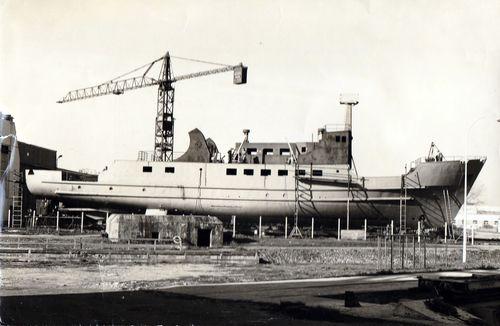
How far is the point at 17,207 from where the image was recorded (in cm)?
4719

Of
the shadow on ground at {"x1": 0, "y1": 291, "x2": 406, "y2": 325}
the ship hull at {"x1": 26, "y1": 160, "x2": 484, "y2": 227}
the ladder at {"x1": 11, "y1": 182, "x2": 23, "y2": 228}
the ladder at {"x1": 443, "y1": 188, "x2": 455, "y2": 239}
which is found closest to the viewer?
the shadow on ground at {"x1": 0, "y1": 291, "x2": 406, "y2": 325}

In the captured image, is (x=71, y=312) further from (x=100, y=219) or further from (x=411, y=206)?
(x=100, y=219)

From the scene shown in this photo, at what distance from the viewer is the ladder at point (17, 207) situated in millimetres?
44000

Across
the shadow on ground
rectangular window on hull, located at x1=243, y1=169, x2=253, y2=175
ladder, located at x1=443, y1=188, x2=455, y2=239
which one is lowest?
the shadow on ground

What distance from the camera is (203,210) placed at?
149 ft

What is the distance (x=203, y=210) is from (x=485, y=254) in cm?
2359

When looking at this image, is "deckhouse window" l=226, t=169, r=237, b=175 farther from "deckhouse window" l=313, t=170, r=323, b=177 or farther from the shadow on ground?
the shadow on ground

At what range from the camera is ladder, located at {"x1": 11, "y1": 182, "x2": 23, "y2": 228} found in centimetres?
4400

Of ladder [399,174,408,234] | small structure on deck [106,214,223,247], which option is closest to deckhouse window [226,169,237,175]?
ladder [399,174,408,234]

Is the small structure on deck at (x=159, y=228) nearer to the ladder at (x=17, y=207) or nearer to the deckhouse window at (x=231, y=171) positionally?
the deckhouse window at (x=231, y=171)

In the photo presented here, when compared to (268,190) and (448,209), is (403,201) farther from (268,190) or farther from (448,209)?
(268,190)

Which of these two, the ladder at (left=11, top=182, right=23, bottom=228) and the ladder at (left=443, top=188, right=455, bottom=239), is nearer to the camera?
the ladder at (left=443, top=188, right=455, bottom=239)

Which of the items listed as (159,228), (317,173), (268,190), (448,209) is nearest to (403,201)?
(448,209)

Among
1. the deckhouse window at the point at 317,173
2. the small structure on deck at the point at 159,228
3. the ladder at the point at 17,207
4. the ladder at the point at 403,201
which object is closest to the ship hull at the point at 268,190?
the deckhouse window at the point at 317,173
